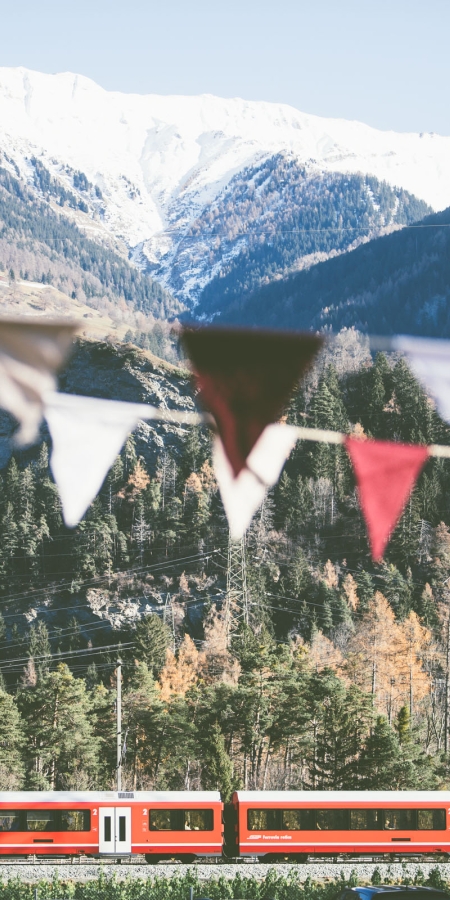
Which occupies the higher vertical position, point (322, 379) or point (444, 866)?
point (322, 379)

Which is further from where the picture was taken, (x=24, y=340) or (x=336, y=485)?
(x=336, y=485)

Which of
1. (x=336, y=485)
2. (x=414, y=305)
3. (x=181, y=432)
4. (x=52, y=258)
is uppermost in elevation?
(x=52, y=258)

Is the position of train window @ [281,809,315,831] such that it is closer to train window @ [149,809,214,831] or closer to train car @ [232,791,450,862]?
train car @ [232,791,450,862]

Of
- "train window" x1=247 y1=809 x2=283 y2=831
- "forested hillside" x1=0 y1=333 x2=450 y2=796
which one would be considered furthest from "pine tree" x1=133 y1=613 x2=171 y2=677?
"train window" x1=247 y1=809 x2=283 y2=831

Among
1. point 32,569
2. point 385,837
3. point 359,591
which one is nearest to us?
point 385,837

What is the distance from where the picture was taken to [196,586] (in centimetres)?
10375

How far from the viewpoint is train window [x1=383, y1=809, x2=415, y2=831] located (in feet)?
90.9

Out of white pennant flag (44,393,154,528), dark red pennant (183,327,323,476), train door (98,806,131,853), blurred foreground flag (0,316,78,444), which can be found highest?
white pennant flag (44,393,154,528)

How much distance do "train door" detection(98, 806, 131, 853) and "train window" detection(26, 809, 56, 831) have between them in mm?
1146

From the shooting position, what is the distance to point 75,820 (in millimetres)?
27172

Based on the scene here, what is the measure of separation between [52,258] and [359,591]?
375ft

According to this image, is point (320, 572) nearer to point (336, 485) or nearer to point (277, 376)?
point (336, 485)

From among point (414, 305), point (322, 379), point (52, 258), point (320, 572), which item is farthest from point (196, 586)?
point (52, 258)

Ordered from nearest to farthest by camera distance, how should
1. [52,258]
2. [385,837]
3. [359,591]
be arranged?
1. [385,837]
2. [359,591]
3. [52,258]
